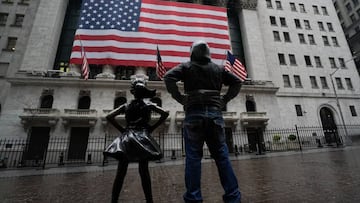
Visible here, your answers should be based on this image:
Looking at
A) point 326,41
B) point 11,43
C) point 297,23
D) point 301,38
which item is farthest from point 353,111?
point 11,43

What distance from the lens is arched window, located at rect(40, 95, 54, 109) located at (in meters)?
18.5

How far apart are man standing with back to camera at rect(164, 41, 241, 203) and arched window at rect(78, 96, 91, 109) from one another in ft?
64.6

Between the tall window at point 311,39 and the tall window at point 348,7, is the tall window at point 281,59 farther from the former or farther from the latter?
the tall window at point 348,7

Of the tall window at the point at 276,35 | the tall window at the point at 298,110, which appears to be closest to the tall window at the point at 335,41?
the tall window at the point at 276,35

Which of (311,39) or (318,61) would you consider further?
(311,39)

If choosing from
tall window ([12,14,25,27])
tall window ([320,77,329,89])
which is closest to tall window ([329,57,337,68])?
tall window ([320,77,329,89])

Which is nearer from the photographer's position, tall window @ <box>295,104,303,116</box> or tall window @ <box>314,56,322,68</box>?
tall window @ <box>295,104,303,116</box>

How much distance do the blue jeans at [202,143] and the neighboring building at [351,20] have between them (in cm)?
4592

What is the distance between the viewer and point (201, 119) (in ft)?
7.95

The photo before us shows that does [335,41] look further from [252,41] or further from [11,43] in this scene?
[11,43]

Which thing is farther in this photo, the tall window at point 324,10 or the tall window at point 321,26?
the tall window at point 324,10

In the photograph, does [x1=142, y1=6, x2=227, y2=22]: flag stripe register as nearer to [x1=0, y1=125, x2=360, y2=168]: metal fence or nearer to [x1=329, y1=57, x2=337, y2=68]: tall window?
[x1=0, y1=125, x2=360, y2=168]: metal fence

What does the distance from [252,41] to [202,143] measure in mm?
27752

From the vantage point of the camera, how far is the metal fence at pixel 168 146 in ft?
48.4
